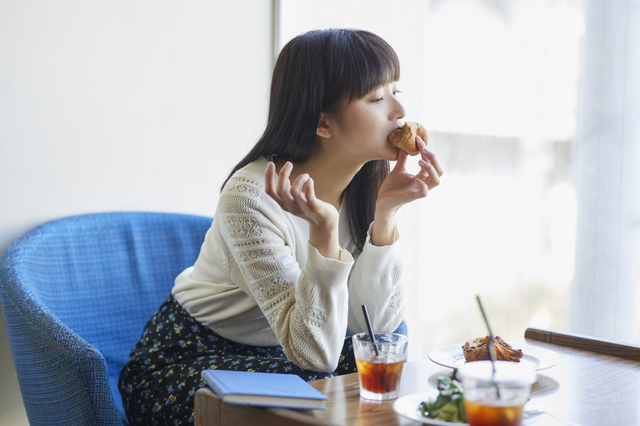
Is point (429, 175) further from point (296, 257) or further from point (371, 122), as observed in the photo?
point (296, 257)

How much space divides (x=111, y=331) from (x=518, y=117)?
148 cm

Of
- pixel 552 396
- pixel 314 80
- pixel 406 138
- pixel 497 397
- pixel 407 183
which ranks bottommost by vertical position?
pixel 552 396

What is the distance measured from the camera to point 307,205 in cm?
103

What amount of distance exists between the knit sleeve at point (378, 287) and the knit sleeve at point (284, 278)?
0.63ft

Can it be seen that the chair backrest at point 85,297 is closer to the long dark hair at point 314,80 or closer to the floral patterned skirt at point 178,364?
the floral patterned skirt at point 178,364

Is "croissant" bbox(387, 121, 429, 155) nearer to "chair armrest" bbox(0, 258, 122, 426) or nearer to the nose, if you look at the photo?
the nose

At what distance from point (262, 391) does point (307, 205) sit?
0.35 meters

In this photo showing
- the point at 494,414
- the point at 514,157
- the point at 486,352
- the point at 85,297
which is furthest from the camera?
the point at 514,157

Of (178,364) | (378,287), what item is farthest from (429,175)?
(178,364)

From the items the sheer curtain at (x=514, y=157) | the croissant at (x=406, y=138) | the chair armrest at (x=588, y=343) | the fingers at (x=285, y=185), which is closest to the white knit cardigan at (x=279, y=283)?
the fingers at (x=285, y=185)

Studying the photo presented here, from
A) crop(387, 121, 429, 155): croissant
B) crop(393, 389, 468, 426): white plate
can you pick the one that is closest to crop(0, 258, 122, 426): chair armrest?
crop(393, 389, 468, 426): white plate

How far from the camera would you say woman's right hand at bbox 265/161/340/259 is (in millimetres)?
1011

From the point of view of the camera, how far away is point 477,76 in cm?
218

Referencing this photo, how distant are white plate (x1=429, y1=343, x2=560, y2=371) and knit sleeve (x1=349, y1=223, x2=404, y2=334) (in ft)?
0.99
